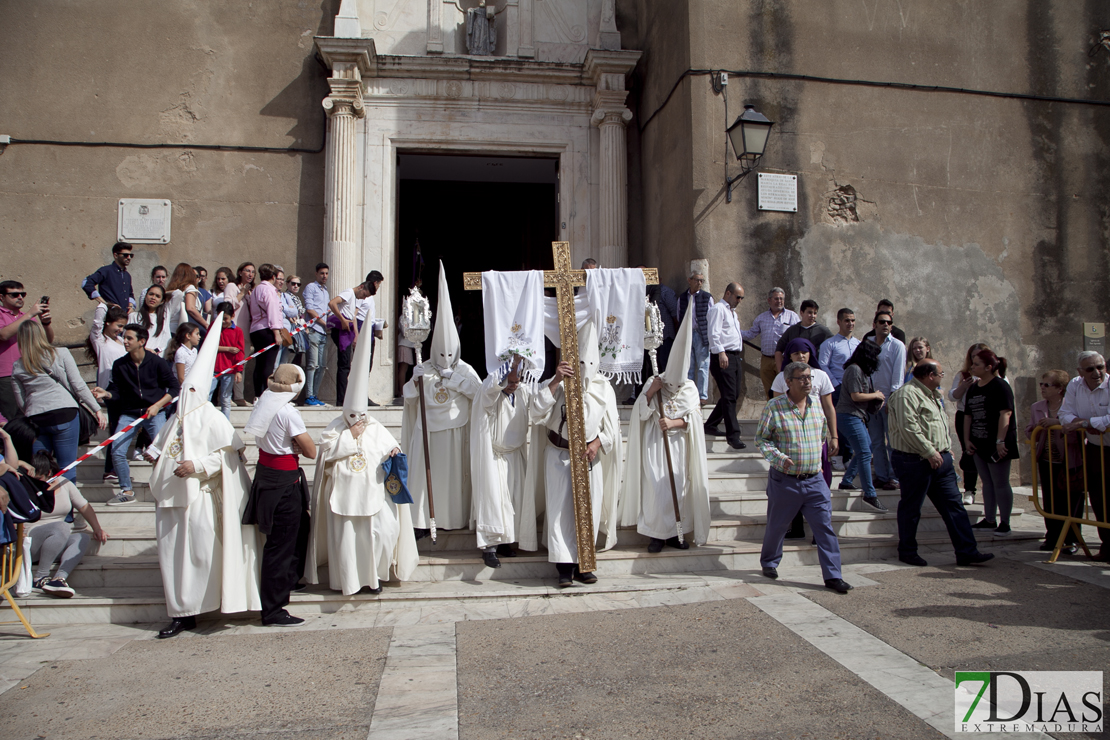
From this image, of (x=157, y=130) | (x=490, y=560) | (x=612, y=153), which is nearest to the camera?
(x=490, y=560)

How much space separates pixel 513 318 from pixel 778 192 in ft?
17.0

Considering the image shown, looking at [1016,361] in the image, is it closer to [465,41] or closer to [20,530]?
[465,41]

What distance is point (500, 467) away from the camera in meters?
5.68

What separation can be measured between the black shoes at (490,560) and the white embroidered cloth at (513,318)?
54.9 inches

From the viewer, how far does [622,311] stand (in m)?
5.77

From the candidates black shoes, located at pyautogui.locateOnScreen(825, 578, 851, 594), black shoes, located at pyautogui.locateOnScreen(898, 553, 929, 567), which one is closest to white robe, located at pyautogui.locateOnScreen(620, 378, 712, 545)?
black shoes, located at pyautogui.locateOnScreen(825, 578, 851, 594)

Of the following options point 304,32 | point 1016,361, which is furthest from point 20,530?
point 1016,361

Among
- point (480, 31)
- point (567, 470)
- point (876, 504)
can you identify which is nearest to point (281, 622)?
point (567, 470)

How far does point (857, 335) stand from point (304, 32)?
340 inches

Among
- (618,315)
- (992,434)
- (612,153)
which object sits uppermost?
(612,153)

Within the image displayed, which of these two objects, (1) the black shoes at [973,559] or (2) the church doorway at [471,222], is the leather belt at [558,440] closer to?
(1) the black shoes at [973,559]

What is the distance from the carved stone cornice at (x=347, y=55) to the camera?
9.60m

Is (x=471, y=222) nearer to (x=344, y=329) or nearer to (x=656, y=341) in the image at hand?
(x=344, y=329)

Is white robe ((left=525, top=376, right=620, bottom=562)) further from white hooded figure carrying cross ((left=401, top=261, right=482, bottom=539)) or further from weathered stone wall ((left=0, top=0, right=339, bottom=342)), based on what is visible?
weathered stone wall ((left=0, top=0, right=339, bottom=342))
